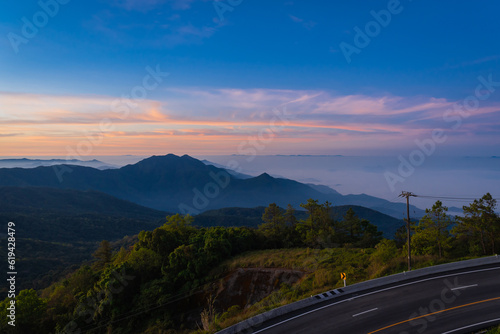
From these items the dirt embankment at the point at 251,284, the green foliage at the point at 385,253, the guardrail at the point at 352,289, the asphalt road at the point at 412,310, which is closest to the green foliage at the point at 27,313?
the dirt embankment at the point at 251,284

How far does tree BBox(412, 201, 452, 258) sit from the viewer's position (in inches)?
1224

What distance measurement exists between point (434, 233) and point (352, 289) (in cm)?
1530

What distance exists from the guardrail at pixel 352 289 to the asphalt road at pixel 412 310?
560mm

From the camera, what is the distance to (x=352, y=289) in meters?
22.1

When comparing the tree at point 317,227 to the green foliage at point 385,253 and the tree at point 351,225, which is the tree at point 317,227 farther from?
the green foliage at point 385,253

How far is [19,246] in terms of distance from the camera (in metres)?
126

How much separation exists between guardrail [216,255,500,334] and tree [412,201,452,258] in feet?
21.2

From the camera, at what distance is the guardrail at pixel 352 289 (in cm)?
1840

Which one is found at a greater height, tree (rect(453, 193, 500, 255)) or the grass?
tree (rect(453, 193, 500, 255))

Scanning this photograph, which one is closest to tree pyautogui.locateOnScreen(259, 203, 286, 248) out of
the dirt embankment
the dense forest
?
the dense forest

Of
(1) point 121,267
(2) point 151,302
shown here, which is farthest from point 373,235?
(1) point 121,267

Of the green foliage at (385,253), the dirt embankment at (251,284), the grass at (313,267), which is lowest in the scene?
the dirt embankment at (251,284)

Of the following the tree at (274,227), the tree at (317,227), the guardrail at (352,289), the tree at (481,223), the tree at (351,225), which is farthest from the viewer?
the tree at (351,225)

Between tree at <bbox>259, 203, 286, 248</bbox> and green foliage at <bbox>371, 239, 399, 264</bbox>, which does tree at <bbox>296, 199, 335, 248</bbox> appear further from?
green foliage at <bbox>371, 239, 399, 264</bbox>
